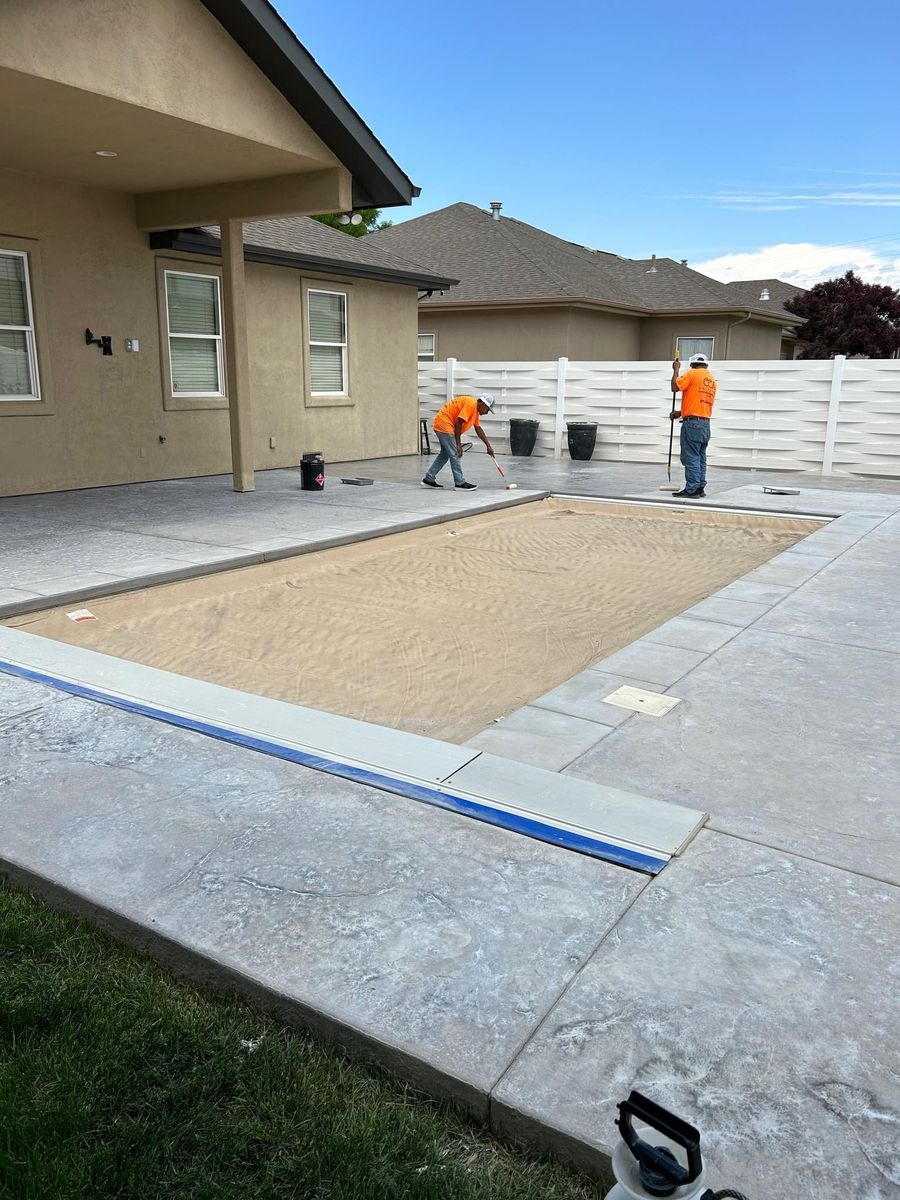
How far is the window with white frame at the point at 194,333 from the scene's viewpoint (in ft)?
43.6

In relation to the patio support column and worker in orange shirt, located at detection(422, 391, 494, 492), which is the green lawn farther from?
worker in orange shirt, located at detection(422, 391, 494, 492)

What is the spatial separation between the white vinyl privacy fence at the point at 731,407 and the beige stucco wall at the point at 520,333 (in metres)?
3.80

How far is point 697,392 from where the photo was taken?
12.8m

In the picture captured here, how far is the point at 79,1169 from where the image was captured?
77.9 inches

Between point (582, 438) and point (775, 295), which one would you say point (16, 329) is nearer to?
point (582, 438)

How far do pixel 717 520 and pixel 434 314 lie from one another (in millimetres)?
13678

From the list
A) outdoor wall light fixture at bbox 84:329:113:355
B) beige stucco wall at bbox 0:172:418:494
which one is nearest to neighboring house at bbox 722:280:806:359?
beige stucco wall at bbox 0:172:418:494

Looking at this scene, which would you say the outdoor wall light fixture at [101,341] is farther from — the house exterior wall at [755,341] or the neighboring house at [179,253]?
the house exterior wall at [755,341]

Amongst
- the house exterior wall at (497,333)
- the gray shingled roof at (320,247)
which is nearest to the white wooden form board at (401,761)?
the gray shingled roof at (320,247)

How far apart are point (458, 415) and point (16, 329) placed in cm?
569

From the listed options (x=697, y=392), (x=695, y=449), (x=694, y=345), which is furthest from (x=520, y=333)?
(x=695, y=449)

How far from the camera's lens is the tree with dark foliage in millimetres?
36188

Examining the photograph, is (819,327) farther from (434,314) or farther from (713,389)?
(713,389)

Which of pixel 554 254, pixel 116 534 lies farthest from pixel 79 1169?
pixel 554 254
